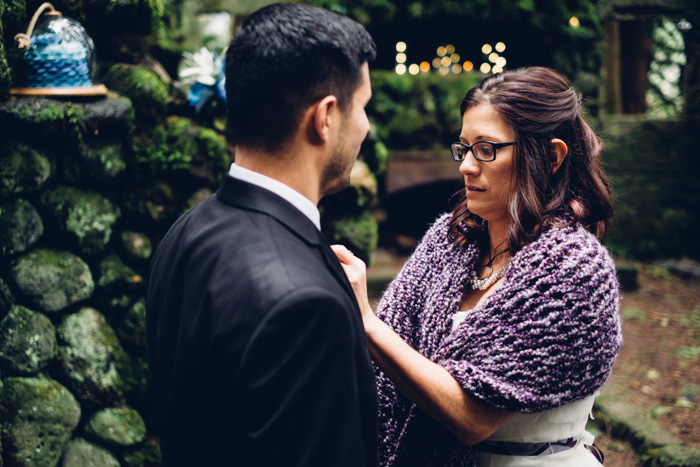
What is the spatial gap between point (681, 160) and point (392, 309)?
612cm

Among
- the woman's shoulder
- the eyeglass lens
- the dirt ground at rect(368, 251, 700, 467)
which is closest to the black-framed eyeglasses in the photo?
the eyeglass lens

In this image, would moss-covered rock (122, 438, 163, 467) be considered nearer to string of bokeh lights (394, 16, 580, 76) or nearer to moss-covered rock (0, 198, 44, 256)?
moss-covered rock (0, 198, 44, 256)

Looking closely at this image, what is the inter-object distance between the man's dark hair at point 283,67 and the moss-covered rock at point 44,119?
1.69 meters

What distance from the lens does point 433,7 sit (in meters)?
5.78

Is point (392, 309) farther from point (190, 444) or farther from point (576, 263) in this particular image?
point (190, 444)

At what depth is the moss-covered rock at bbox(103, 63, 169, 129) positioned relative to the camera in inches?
118

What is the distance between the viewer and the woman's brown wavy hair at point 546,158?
5.48 feet

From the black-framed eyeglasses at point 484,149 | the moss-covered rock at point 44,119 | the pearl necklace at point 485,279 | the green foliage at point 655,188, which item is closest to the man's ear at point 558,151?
the black-framed eyeglasses at point 484,149

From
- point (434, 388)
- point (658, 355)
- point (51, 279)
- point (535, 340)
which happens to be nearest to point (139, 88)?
point (51, 279)

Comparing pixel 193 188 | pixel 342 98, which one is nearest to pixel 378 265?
pixel 193 188

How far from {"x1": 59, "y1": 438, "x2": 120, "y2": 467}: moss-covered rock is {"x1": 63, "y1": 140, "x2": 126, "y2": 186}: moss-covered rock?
1.30 meters

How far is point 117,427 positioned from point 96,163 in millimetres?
1348

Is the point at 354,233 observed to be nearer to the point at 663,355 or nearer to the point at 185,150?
the point at 185,150

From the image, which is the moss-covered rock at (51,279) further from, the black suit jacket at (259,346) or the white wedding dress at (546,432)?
the white wedding dress at (546,432)
